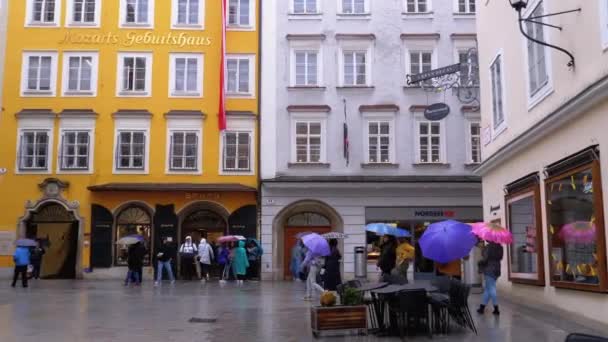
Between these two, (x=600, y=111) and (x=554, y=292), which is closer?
(x=600, y=111)

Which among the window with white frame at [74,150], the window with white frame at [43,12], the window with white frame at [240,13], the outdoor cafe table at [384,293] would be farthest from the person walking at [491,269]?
the window with white frame at [43,12]

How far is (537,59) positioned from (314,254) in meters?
6.57

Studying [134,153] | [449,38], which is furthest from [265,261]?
[449,38]

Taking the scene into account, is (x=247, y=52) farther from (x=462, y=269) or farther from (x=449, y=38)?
(x=462, y=269)

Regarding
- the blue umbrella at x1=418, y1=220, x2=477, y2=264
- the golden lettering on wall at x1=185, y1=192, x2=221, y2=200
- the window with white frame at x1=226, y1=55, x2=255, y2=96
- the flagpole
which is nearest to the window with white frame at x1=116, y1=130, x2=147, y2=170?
the golden lettering on wall at x1=185, y1=192, x2=221, y2=200

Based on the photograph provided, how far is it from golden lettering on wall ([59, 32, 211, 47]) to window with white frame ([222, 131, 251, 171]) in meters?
4.37

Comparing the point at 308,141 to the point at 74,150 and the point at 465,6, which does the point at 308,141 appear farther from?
the point at 74,150

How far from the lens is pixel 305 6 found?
30.0 meters

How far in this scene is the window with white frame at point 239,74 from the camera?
2958 centimetres

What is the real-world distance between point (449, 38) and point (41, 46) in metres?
17.9

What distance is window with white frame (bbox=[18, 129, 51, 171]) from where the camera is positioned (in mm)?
28938

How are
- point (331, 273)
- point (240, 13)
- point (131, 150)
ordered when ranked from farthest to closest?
point (240, 13), point (131, 150), point (331, 273)

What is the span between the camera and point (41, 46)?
29594mm

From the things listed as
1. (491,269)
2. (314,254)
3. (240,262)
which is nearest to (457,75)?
(240,262)
